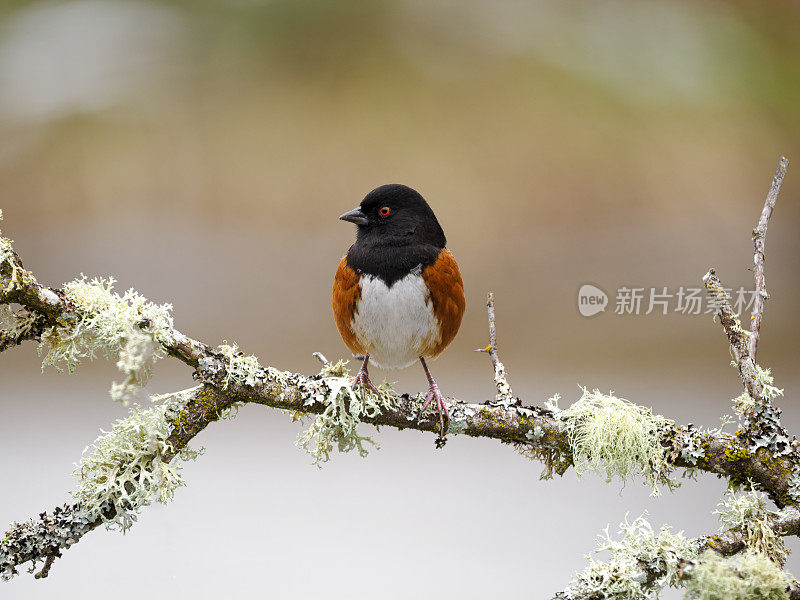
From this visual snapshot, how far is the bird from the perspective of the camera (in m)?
1.17

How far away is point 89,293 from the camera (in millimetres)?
890

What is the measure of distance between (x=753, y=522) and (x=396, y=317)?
1.95ft

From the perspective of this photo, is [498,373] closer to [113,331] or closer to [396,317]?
[396,317]

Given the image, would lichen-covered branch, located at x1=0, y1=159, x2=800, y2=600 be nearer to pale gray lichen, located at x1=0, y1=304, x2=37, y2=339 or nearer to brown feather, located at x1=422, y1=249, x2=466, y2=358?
pale gray lichen, located at x1=0, y1=304, x2=37, y2=339

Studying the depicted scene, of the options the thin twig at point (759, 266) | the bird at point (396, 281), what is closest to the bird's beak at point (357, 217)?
the bird at point (396, 281)

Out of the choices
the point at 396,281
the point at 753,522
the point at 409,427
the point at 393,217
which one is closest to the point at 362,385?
the point at 409,427

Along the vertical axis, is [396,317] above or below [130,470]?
above

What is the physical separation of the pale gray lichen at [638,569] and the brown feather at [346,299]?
1.80ft

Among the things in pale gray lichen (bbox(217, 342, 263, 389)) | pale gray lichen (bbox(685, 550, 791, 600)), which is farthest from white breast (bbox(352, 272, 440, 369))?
pale gray lichen (bbox(685, 550, 791, 600))

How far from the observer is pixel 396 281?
3.84ft

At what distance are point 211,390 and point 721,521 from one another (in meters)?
0.71

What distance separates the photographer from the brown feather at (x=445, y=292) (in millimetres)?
1182

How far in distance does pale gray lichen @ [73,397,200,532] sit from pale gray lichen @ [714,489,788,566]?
2.38 feet

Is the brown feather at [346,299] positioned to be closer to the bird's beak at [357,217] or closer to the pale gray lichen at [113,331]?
the bird's beak at [357,217]
